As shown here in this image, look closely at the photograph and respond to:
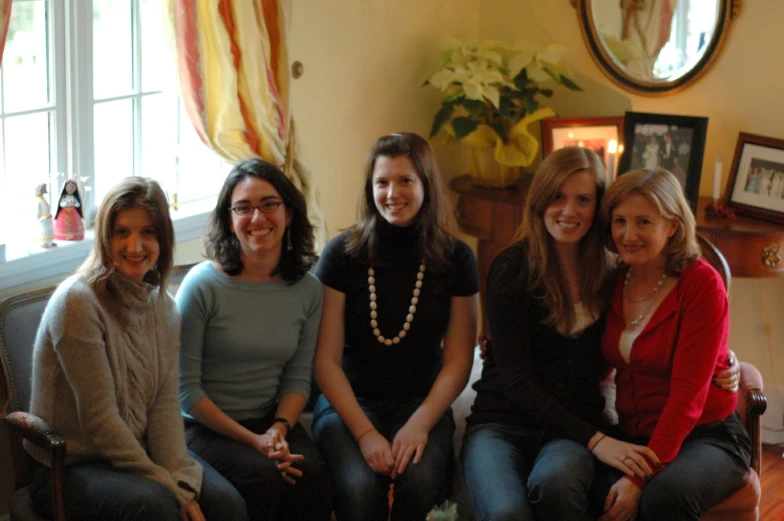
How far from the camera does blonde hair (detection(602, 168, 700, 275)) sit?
2234 millimetres

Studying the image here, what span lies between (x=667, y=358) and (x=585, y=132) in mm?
1649

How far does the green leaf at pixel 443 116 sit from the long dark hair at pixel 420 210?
1.33 m

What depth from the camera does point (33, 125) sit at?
2654mm

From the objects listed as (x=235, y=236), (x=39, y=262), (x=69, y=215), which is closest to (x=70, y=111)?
(x=69, y=215)

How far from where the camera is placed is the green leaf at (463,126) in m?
3.68

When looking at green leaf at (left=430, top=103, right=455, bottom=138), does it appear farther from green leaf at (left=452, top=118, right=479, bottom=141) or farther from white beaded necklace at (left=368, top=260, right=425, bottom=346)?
white beaded necklace at (left=368, top=260, right=425, bottom=346)

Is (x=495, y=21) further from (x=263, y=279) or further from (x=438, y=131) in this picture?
(x=263, y=279)

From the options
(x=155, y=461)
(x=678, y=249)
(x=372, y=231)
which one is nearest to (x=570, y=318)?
(x=678, y=249)

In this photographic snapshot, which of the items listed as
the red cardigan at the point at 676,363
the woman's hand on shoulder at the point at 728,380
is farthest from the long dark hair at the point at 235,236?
the woman's hand on shoulder at the point at 728,380

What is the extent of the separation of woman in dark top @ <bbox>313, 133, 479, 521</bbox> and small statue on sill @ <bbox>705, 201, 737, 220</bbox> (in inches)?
51.9

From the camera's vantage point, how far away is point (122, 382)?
2070 millimetres

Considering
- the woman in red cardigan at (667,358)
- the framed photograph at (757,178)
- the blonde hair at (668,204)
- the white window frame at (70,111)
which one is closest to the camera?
the woman in red cardigan at (667,358)

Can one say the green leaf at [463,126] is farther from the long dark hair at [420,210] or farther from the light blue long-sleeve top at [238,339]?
the light blue long-sleeve top at [238,339]

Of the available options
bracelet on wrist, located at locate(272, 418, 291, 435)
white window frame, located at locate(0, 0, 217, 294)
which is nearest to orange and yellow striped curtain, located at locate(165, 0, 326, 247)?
white window frame, located at locate(0, 0, 217, 294)
